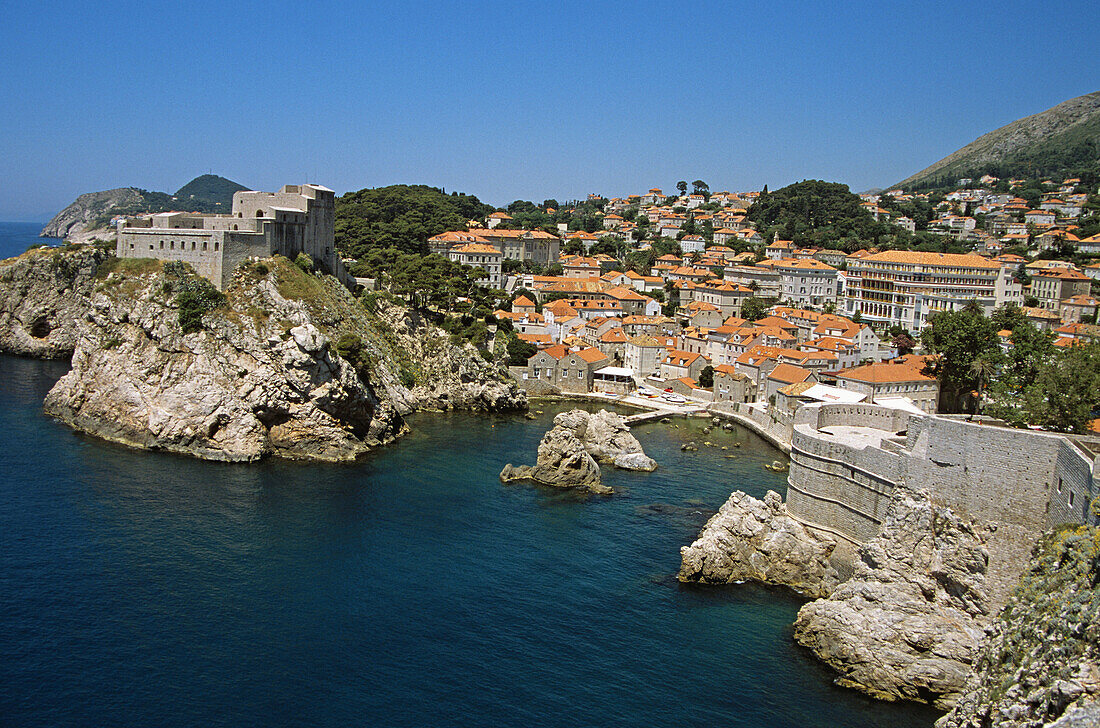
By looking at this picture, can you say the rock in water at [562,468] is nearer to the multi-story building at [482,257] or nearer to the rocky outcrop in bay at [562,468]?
the rocky outcrop in bay at [562,468]

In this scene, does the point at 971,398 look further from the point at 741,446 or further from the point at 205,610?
the point at 205,610

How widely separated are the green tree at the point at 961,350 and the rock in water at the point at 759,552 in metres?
15.9

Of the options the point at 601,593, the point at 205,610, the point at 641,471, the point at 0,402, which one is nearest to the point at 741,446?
the point at 641,471

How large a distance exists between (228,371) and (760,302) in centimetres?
5650

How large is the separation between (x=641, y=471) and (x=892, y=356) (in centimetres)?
3219

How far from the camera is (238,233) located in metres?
45.3

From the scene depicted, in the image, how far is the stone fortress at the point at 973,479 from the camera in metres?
19.4

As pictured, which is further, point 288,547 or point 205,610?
point 288,547

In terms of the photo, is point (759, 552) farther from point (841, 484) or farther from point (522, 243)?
point (522, 243)

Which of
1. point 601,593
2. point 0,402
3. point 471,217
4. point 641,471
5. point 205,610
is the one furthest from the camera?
point 471,217

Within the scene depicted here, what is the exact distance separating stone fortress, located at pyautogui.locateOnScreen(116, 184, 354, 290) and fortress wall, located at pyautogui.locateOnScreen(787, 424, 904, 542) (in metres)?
32.0

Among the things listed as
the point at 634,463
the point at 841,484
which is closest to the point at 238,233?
the point at 634,463

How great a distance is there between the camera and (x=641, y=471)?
4000cm

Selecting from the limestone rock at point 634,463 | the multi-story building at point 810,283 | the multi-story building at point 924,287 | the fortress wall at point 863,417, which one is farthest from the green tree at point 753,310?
the fortress wall at point 863,417
